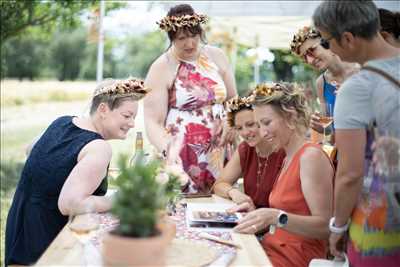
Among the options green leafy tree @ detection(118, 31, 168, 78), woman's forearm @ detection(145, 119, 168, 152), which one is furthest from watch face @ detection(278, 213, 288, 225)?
green leafy tree @ detection(118, 31, 168, 78)

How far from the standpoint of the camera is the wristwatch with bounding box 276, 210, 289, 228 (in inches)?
89.4

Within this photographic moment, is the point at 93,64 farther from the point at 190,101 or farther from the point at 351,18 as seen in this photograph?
the point at 351,18

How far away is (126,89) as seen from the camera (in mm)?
2639

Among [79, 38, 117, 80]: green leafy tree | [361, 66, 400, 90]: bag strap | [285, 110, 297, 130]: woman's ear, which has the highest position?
[361, 66, 400, 90]: bag strap

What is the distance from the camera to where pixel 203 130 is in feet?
11.4

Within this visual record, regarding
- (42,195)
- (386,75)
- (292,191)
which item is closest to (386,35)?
(386,75)

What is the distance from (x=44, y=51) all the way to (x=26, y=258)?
19455 mm

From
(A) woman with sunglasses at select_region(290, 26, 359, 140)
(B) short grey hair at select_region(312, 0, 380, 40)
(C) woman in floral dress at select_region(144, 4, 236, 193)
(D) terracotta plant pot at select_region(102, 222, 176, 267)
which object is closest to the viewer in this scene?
(D) terracotta plant pot at select_region(102, 222, 176, 267)

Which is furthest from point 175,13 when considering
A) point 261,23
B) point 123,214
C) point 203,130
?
point 261,23

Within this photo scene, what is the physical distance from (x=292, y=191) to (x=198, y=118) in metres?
1.12

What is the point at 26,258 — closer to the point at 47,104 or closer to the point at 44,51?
the point at 47,104

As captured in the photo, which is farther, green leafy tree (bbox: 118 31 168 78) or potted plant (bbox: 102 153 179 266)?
green leafy tree (bbox: 118 31 168 78)

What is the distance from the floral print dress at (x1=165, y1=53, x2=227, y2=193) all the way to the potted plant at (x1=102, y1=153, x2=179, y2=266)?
1.97 metres

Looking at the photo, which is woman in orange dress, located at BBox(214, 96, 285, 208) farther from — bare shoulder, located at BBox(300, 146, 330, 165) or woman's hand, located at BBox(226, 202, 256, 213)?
→ bare shoulder, located at BBox(300, 146, 330, 165)
